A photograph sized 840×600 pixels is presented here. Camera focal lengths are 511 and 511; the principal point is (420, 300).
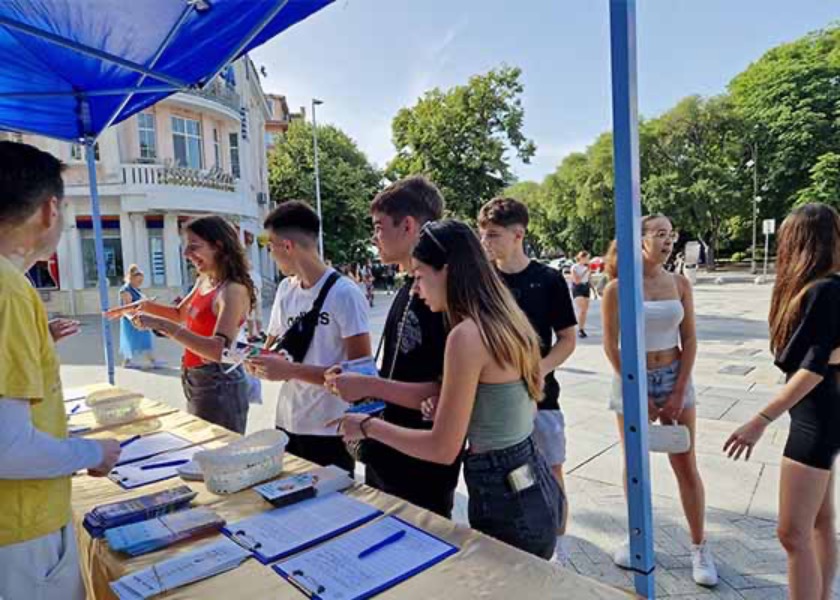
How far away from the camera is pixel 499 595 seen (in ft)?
3.67

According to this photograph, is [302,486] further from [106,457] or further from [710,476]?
[710,476]

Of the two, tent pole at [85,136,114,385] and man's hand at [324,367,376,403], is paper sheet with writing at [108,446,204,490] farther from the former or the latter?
tent pole at [85,136,114,385]

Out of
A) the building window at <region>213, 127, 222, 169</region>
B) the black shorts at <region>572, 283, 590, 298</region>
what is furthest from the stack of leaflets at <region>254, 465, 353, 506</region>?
the building window at <region>213, 127, 222, 169</region>

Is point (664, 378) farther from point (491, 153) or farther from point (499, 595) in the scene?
point (491, 153)

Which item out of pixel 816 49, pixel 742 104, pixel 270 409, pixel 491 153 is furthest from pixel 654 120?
pixel 270 409

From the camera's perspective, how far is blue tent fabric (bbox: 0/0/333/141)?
244 cm

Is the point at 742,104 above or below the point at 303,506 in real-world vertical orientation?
above

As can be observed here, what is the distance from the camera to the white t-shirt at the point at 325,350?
2.19m

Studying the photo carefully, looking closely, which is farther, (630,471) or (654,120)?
(654,120)

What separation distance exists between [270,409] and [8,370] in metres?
4.92

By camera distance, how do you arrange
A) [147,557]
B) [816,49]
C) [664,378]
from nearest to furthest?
[147,557], [664,378], [816,49]

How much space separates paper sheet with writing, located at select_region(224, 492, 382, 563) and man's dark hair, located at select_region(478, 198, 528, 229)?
1.50 m

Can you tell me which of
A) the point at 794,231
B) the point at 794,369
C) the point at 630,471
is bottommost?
the point at 630,471

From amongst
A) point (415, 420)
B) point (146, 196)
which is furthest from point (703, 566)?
point (146, 196)
